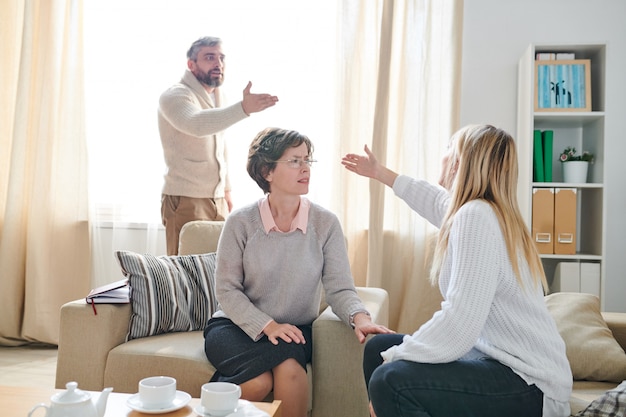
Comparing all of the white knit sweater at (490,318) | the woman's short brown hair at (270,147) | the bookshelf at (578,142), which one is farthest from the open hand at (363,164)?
the bookshelf at (578,142)

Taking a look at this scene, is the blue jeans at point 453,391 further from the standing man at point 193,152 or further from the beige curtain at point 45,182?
the beige curtain at point 45,182

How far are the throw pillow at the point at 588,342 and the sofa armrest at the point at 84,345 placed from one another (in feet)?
4.99

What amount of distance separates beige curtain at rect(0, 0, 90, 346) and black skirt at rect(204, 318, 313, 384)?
6.78 ft

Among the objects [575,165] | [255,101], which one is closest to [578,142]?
[575,165]

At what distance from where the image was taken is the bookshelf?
3.14 m

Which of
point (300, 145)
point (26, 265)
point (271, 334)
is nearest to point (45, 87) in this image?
point (26, 265)

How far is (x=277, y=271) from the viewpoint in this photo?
2170 mm

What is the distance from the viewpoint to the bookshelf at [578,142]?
314 cm

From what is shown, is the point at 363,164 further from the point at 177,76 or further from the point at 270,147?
the point at 177,76

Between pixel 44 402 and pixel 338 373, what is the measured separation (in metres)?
0.84

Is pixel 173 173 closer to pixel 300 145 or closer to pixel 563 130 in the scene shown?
pixel 300 145

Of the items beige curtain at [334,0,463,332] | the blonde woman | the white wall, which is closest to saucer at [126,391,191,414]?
the blonde woman

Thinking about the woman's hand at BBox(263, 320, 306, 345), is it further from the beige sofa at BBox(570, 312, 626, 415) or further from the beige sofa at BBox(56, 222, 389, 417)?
the beige sofa at BBox(570, 312, 626, 415)

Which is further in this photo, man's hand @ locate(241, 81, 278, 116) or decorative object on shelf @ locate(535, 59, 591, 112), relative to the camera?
decorative object on shelf @ locate(535, 59, 591, 112)
